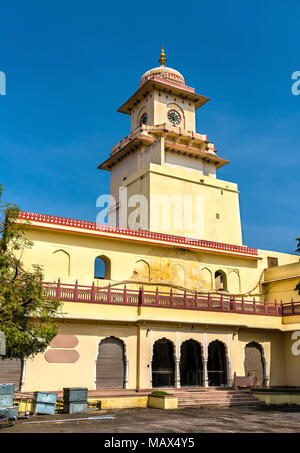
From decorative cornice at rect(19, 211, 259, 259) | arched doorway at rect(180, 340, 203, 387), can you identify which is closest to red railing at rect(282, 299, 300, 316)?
decorative cornice at rect(19, 211, 259, 259)

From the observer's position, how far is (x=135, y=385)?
20219 mm

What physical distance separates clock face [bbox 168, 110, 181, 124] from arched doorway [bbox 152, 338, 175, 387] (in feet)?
→ 67.5

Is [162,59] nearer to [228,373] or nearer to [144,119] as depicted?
[144,119]

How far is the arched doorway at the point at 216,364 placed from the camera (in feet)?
75.9

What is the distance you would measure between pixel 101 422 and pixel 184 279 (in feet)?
45.2

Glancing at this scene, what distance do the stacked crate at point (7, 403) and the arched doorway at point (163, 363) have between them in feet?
29.7

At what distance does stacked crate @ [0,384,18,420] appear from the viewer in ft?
43.2

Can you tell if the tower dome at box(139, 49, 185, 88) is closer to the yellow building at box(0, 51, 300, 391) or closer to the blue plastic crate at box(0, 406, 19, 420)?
the yellow building at box(0, 51, 300, 391)

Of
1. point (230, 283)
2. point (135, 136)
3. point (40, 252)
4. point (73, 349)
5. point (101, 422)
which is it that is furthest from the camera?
point (135, 136)

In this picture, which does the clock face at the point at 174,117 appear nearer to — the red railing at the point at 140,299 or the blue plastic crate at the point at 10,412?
the red railing at the point at 140,299

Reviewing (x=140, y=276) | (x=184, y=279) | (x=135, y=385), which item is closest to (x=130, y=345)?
(x=135, y=385)

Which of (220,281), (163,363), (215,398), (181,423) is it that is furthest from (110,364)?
(220,281)

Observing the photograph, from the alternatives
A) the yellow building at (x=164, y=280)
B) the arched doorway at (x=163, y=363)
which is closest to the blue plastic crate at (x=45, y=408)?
the yellow building at (x=164, y=280)

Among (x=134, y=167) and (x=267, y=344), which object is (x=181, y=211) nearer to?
(x=134, y=167)
